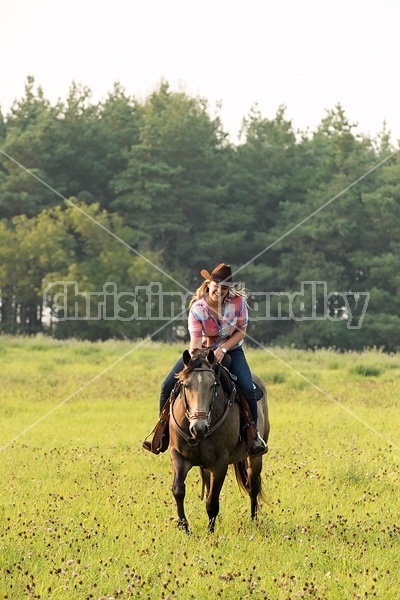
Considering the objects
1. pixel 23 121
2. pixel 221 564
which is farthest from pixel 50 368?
pixel 23 121

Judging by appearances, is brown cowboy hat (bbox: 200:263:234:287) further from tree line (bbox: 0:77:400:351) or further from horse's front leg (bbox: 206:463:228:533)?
tree line (bbox: 0:77:400:351)

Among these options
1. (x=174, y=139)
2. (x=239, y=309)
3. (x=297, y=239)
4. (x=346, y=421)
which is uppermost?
(x=174, y=139)

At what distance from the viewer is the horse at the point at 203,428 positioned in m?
7.25

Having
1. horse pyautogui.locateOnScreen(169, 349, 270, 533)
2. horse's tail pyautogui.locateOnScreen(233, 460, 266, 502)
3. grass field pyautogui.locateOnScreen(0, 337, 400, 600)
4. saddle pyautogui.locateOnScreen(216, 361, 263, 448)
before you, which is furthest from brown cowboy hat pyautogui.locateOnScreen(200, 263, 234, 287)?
grass field pyautogui.locateOnScreen(0, 337, 400, 600)

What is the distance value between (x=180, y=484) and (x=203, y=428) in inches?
34.3

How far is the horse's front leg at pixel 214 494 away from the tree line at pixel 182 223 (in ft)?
127

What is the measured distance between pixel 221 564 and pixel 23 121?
55689 mm

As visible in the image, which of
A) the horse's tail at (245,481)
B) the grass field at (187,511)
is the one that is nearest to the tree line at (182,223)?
the grass field at (187,511)

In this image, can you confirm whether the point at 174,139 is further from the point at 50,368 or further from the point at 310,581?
the point at 310,581

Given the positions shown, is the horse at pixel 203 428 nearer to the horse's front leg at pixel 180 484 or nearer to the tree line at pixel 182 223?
the horse's front leg at pixel 180 484

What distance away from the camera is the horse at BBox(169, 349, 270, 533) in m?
7.25

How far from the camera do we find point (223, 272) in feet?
26.1

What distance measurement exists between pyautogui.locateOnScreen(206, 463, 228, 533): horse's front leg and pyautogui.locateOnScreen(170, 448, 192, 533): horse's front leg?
0.87ft

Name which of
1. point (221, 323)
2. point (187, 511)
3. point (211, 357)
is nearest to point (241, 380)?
point (221, 323)
